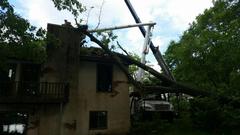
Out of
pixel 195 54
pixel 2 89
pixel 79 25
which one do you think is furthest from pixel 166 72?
pixel 2 89

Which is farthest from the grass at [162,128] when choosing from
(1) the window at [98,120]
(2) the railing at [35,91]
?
(2) the railing at [35,91]

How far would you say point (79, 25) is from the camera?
910 inches

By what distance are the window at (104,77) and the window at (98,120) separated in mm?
1865

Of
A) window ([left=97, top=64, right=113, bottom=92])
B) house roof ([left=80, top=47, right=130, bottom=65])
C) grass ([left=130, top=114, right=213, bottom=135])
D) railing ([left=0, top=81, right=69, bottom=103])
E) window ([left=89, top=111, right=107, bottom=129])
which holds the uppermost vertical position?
house roof ([left=80, top=47, right=130, bottom=65])

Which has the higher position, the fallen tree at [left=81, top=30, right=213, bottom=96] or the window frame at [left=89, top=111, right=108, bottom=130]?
the fallen tree at [left=81, top=30, right=213, bottom=96]

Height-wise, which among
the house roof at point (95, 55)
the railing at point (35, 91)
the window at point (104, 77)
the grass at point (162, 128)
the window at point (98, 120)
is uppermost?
the house roof at point (95, 55)

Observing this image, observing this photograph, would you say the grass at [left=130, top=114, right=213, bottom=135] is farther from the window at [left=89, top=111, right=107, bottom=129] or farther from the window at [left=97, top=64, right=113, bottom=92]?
the window at [left=97, top=64, right=113, bottom=92]

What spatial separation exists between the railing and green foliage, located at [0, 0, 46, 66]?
19.7ft

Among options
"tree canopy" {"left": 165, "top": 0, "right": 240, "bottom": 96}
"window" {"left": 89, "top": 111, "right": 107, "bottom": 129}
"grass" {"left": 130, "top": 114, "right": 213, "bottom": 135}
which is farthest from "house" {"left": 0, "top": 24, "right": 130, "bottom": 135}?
"tree canopy" {"left": 165, "top": 0, "right": 240, "bottom": 96}

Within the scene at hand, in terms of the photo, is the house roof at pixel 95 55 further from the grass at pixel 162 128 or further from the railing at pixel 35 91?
the grass at pixel 162 128

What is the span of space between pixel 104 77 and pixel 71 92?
125 inches

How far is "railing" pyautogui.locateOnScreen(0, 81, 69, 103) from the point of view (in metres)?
20.8

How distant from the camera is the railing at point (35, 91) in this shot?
20812 mm

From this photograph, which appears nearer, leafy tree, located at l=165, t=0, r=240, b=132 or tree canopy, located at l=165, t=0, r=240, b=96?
leafy tree, located at l=165, t=0, r=240, b=132
